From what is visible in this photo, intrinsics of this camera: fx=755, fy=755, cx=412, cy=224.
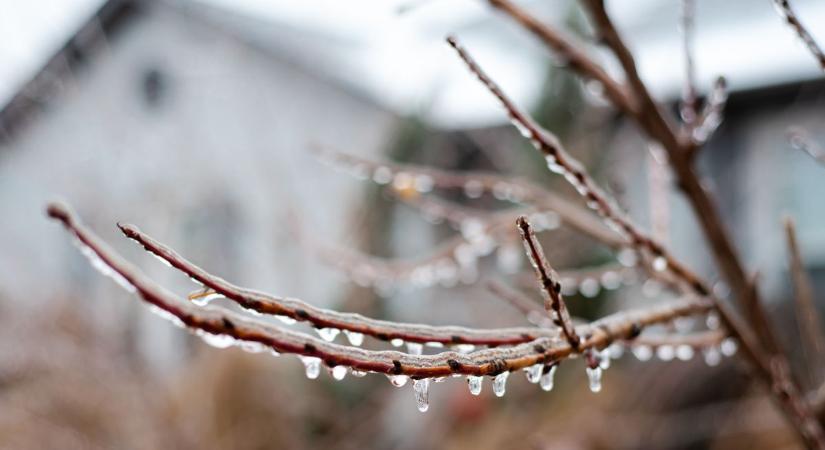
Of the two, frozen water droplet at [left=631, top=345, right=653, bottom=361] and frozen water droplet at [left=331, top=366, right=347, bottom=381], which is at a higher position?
frozen water droplet at [left=631, top=345, right=653, bottom=361]

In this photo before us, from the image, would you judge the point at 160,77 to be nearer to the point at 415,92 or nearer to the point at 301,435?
the point at 415,92

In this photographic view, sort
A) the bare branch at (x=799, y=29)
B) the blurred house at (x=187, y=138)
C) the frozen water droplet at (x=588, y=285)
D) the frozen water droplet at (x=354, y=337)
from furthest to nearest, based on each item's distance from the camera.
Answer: the blurred house at (x=187, y=138) < the frozen water droplet at (x=588, y=285) < the bare branch at (x=799, y=29) < the frozen water droplet at (x=354, y=337)

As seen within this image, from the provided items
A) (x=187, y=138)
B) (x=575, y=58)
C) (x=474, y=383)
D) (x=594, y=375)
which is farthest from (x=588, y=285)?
(x=187, y=138)

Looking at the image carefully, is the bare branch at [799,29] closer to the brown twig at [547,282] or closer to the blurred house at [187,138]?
the brown twig at [547,282]

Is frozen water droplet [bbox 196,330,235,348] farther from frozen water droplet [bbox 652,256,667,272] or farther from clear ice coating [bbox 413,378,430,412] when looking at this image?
frozen water droplet [bbox 652,256,667,272]

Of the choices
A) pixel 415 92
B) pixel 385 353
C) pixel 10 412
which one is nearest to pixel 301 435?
pixel 10 412

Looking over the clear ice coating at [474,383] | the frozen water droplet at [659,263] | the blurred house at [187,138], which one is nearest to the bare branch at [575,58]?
the frozen water droplet at [659,263]

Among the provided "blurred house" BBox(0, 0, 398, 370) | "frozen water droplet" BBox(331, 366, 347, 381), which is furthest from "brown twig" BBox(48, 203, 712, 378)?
"blurred house" BBox(0, 0, 398, 370)
